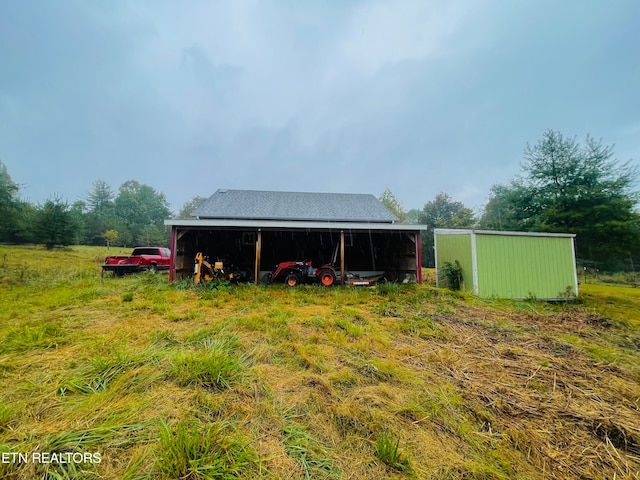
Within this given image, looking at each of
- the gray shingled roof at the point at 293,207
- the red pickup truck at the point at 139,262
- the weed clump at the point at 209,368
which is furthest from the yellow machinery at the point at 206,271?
the weed clump at the point at 209,368

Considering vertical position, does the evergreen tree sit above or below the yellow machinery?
above

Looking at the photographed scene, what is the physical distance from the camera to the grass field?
54.0 inches

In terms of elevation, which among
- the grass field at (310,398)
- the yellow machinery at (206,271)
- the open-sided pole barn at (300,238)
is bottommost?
the grass field at (310,398)

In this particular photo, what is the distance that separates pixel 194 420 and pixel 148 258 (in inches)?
452

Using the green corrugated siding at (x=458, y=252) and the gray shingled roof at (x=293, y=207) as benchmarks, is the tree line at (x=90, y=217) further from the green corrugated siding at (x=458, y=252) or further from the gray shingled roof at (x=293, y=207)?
the green corrugated siding at (x=458, y=252)

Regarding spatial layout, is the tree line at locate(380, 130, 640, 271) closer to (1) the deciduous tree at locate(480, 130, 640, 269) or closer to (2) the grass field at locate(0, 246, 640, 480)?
(1) the deciduous tree at locate(480, 130, 640, 269)

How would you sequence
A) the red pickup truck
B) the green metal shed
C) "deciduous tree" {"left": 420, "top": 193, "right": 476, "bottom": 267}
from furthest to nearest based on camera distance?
"deciduous tree" {"left": 420, "top": 193, "right": 476, "bottom": 267} → the red pickup truck → the green metal shed

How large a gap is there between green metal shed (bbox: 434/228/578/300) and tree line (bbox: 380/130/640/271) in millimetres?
5654

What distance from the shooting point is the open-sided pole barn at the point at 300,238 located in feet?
28.6

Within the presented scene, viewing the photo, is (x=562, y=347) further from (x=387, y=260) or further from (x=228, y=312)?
(x=387, y=260)

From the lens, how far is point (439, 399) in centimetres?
205

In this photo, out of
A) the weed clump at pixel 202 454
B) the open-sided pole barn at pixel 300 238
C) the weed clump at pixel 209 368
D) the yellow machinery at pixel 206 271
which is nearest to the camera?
the weed clump at pixel 202 454

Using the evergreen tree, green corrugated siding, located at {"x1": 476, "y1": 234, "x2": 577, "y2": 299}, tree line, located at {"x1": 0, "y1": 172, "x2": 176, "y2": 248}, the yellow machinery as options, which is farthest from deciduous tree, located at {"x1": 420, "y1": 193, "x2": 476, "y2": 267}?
tree line, located at {"x1": 0, "y1": 172, "x2": 176, "y2": 248}

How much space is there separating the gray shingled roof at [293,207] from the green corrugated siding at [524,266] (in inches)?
194
